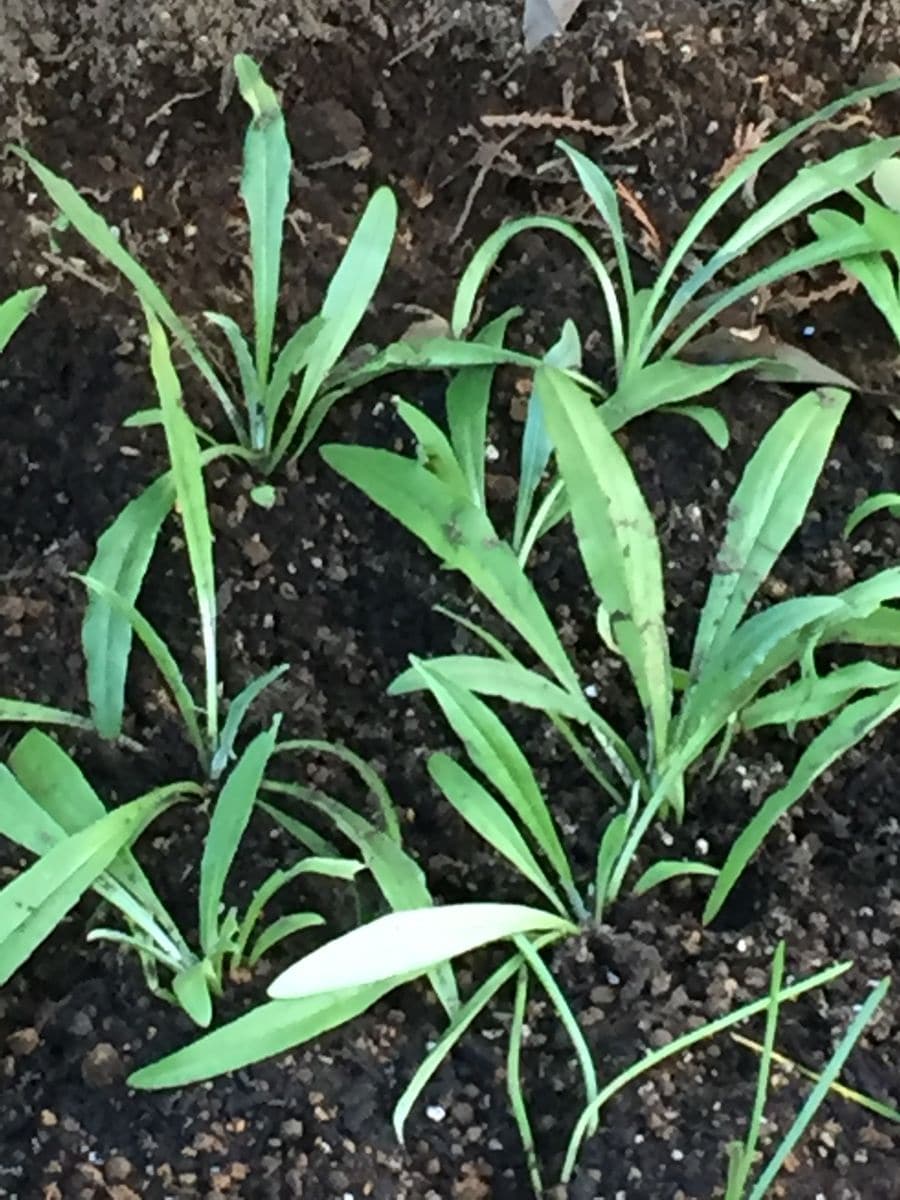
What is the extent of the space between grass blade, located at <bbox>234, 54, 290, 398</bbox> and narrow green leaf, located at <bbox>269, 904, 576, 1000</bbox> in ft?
1.18

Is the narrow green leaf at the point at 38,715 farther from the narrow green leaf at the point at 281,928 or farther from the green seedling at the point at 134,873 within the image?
the narrow green leaf at the point at 281,928

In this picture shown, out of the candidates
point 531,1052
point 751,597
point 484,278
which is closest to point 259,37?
point 484,278

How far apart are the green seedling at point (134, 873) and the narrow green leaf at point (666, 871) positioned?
153 mm

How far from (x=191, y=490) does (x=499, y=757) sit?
218mm

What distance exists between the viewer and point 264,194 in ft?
3.04

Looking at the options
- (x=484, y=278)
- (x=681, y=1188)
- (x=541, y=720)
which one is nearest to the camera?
(x=681, y=1188)

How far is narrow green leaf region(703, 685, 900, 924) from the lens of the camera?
2.50 feet

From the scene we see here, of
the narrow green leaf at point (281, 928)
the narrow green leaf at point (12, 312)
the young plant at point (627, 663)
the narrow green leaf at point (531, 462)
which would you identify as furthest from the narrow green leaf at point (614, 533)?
the narrow green leaf at point (12, 312)

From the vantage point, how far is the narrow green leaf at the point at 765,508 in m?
0.85

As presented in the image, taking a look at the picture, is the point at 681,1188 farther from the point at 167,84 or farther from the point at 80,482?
the point at 167,84

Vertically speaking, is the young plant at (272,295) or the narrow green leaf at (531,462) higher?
the young plant at (272,295)

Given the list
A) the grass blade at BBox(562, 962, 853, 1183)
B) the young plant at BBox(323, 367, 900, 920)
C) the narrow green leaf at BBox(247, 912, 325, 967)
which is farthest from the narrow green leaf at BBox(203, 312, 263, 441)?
the grass blade at BBox(562, 962, 853, 1183)

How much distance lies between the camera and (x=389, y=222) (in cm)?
93

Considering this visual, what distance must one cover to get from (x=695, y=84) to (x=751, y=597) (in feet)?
1.46
